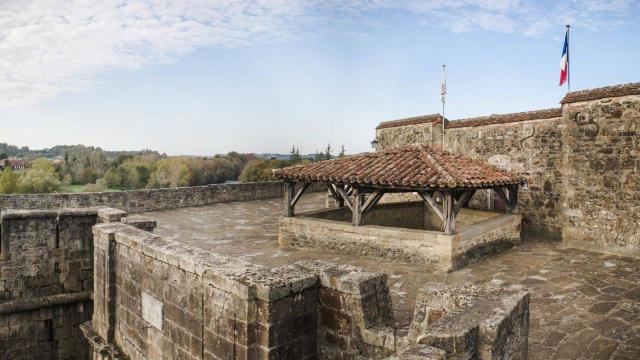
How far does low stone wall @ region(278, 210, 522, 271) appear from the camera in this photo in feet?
28.0

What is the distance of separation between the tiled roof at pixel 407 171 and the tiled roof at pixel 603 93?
236 centimetres

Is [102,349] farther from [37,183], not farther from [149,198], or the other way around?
[37,183]

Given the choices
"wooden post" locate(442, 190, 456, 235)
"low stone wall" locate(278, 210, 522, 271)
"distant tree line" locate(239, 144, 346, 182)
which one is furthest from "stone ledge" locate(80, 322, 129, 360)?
"distant tree line" locate(239, 144, 346, 182)

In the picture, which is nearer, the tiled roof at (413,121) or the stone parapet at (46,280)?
the stone parapet at (46,280)

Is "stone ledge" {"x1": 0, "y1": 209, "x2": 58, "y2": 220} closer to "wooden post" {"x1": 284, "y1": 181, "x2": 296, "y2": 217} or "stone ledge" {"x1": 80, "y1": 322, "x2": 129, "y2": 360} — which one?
"stone ledge" {"x1": 80, "y1": 322, "x2": 129, "y2": 360}

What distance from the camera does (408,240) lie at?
8891mm

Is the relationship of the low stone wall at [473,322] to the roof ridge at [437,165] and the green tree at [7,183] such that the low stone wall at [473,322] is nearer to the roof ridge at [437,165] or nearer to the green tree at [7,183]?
the roof ridge at [437,165]

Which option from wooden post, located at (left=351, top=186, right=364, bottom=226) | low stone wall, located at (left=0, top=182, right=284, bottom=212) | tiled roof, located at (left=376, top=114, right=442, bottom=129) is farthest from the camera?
tiled roof, located at (left=376, top=114, right=442, bottom=129)

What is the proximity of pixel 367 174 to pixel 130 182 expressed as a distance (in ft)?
215

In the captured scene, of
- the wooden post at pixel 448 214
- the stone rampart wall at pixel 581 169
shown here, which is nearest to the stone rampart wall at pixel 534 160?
the stone rampart wall at pixel 581 169

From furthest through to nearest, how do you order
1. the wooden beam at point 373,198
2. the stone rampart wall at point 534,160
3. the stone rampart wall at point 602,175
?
1. the stone rampart wall at point 534,160
2. the wooden beam at point 373,198
3. the stone rampart wall at point 602,175

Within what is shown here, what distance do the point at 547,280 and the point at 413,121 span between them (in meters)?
9.17

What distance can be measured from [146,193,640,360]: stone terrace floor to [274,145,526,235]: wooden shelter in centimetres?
120

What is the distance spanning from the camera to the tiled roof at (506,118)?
455 inches
